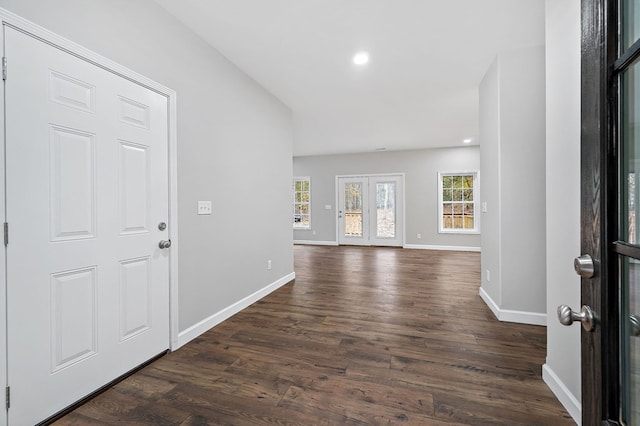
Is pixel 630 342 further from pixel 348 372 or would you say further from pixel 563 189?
pixel 348 372

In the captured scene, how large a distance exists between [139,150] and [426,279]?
13.0 ft

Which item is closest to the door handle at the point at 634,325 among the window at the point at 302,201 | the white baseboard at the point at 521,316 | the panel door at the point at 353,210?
the white baseboard at the point at 521,316

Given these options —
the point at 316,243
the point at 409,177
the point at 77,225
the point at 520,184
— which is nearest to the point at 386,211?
the point at 409,177

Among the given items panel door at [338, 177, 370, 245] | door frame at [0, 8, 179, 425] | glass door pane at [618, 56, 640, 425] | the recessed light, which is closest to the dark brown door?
glass door pane at [618, 56, 640, 425]

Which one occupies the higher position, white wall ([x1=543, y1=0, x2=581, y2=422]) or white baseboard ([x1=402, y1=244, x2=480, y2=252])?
white wall ([x1=543, y1=0, x2=581, y2=422])

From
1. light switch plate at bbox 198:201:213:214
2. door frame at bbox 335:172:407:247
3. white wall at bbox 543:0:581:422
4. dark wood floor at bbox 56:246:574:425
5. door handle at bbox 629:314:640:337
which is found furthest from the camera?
door frame at bbox 335:172:407:247

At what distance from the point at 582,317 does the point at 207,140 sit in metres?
2.66

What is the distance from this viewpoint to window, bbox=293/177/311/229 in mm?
8430

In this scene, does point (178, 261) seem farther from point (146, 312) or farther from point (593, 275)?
point (593, 275)

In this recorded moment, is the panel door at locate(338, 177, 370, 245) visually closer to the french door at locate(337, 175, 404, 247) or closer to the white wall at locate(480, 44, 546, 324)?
the french door at locate(337, 175, 404, 247)

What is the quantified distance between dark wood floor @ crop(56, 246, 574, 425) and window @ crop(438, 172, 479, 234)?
429 centimetres

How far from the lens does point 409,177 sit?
7488 mm

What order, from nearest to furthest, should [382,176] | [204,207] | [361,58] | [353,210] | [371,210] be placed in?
[204,207]
[361,58]
[382,176]
[371,210]
[353,210]

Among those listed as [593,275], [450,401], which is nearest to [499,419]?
[450,401]
